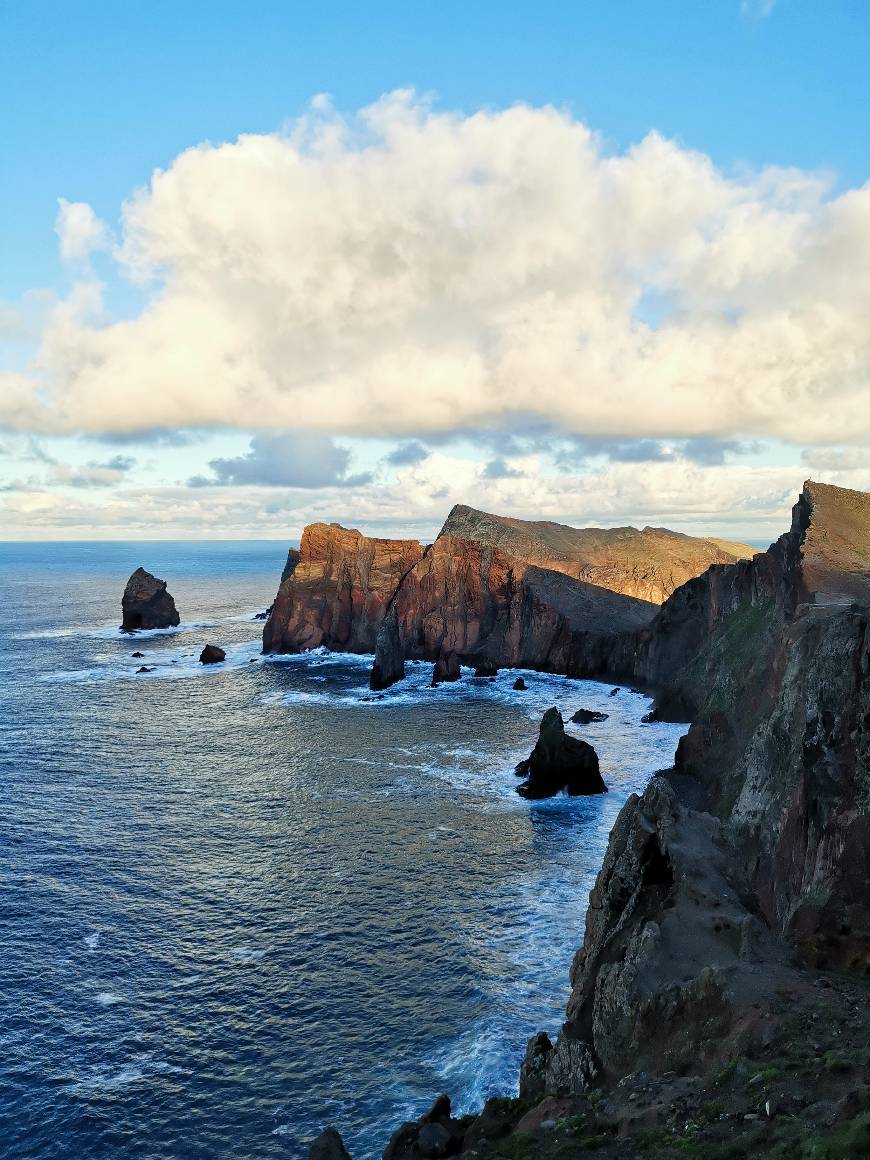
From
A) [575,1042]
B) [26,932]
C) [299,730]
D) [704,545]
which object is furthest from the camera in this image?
[704,545]

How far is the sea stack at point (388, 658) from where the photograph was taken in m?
115

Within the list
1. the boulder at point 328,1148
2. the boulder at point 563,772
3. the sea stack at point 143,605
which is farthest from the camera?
the sea stack at point 143,605

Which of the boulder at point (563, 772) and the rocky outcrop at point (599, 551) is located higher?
the rocky outcrop at point (599, 551)

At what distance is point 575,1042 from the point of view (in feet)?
88.4

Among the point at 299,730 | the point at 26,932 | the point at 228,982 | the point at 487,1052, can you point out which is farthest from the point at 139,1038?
the point at 299,730

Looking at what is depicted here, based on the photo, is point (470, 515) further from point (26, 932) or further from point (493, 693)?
point (26, 932)

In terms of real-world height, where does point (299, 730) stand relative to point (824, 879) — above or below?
below

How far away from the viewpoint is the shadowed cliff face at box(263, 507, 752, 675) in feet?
422

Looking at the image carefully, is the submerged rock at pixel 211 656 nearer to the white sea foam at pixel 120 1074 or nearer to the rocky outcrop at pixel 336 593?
the rocky outcrop at pixel 336 593

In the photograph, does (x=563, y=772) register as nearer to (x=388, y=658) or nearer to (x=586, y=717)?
(x=586, y=717)

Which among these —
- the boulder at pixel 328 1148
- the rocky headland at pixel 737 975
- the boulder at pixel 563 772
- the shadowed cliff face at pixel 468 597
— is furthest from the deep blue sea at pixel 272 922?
the shadowed cliff face at pixel 468 597

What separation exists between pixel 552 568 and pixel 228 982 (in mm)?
114283

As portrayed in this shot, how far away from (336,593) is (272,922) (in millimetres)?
100399

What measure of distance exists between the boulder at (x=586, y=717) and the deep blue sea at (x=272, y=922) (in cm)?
230
